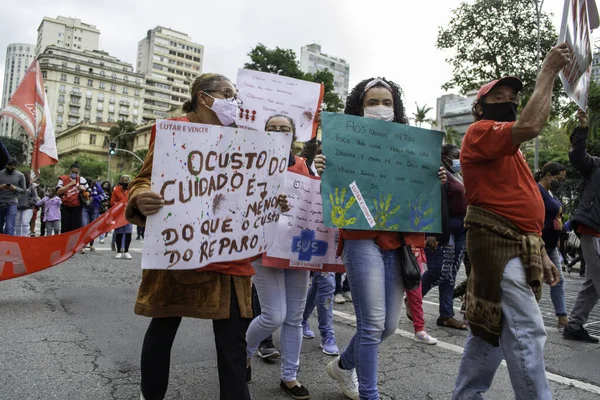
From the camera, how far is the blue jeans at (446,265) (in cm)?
554

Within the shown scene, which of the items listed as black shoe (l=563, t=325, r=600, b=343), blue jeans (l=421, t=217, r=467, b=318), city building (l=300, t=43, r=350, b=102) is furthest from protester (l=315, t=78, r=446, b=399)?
city building (l=300, t=43, r=350, b=102)

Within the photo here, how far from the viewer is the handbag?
296 cm

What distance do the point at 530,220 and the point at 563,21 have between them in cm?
99

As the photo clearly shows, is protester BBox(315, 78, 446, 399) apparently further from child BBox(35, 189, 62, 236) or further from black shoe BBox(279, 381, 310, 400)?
child BBox(35, 189, 62, 236)

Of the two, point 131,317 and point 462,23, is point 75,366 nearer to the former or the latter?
point 131,317

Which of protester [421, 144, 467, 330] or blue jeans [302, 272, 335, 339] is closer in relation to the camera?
blue jeans [302, 272, 335, 339]

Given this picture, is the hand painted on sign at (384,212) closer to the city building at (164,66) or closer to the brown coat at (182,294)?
the brown coat at (182,294)

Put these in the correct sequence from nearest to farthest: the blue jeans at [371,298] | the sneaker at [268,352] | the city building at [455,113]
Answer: the blue jeans at [371,298], the sneaker at [268,352], the city building at [455,113]

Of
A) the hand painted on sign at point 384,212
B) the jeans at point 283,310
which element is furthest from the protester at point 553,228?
the jeans at point 283,310

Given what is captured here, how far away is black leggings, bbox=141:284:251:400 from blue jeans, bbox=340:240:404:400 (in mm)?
769

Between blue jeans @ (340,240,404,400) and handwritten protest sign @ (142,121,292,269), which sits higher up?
handwritten protest sign @ (142,121,292,269)

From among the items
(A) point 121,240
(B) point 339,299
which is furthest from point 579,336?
(A) point 121,240

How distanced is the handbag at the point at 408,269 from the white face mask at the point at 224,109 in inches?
50.1

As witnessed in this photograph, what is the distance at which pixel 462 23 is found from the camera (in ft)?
78.0
